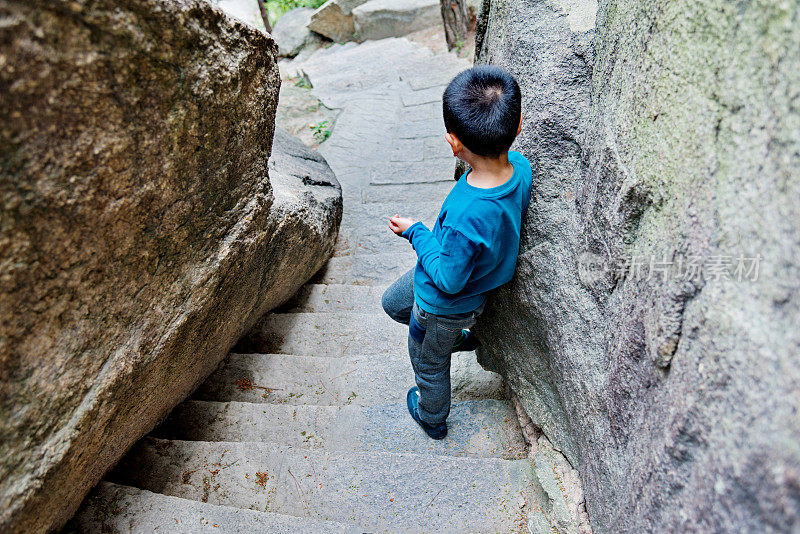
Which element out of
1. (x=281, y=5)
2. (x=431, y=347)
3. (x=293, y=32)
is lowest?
(x=293, y=32)

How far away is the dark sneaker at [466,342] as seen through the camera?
7.59 ft

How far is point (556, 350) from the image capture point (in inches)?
64.7

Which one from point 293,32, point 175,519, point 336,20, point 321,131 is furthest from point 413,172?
point 293,32

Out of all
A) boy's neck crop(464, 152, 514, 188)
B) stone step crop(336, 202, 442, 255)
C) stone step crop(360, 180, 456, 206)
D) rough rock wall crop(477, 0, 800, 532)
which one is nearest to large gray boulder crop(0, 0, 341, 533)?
boy's neck crop(464, 152, 514, 188)

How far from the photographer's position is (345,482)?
6.11 ft

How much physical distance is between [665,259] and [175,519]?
1539 millimetres

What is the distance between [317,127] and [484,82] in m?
4.48

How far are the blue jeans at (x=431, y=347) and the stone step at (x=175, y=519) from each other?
53 centimetres

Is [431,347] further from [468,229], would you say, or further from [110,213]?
[110,213]

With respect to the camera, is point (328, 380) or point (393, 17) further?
point (393, 17)

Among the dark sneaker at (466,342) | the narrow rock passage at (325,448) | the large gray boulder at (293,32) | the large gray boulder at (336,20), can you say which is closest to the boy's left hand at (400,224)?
the dark sneaker at (466,342)

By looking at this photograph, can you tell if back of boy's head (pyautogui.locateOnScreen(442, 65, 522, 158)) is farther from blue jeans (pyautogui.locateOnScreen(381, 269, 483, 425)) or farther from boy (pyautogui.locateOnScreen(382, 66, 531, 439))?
blue jeans (pyautogui.locateOnScreen(381, 269, 483, 425))

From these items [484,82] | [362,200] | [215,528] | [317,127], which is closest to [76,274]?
[215,528]

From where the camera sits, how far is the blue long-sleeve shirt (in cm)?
154
